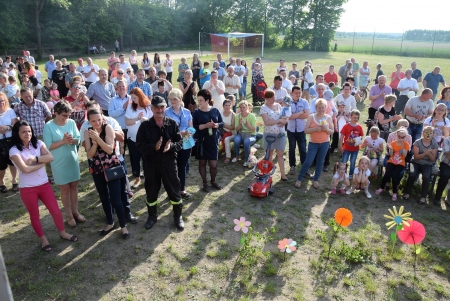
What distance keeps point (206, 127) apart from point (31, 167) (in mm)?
2650

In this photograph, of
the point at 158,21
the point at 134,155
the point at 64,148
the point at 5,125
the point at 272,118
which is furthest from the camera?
the point at 158,21

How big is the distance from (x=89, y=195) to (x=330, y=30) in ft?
154

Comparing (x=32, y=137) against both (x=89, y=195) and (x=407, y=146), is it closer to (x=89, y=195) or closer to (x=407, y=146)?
(x=89, y=195)

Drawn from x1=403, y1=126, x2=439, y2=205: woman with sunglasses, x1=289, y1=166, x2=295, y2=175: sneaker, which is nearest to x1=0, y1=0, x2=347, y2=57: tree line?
x1=289, y1=166, x2=295, y2=175: sneaker

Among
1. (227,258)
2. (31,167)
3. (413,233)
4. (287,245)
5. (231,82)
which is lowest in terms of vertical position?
(227,258)

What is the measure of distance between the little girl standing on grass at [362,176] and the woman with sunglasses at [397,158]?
376 millimetres

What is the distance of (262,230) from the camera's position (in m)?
4.98

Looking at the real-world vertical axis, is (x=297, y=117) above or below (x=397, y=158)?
above

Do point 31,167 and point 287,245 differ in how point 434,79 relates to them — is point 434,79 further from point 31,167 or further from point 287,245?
point 31,167

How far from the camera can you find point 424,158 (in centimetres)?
583

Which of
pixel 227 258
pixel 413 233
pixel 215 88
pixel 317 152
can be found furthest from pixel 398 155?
A: pixel 215 88

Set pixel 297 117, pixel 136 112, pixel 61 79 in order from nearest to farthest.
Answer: pixel 136 112 → pixel 297 117 → pixel 61 79

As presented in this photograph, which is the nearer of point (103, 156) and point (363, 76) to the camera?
point (103, 156)

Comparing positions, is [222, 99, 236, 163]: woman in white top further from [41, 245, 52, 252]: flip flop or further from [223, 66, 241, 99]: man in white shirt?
[41, 245, 52, 252]: flip flop
